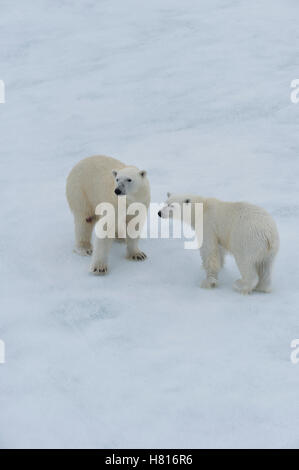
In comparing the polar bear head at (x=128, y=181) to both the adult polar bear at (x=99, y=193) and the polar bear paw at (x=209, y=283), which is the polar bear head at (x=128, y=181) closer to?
the adult polar bear at (x=99, y=193)

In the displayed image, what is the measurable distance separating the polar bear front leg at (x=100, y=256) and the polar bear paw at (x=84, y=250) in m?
0.35

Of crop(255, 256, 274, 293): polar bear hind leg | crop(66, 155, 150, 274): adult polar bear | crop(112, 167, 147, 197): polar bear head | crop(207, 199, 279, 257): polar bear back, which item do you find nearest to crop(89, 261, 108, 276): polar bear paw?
crop(66, 155, 150, 274): adult polar bear

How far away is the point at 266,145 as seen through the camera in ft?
25.3

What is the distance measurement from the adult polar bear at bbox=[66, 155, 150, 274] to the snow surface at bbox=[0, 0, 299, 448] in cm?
15

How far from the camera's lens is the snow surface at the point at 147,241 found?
3684 millimetres

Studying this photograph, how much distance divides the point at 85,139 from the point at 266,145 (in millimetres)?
2228

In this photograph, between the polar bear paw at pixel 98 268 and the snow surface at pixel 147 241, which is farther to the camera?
the polar bear paw at pixel 98 268

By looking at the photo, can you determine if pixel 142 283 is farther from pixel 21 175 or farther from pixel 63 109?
pixel 63 109

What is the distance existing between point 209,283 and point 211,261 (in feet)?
0.55

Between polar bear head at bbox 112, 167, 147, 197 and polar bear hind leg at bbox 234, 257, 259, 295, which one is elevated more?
polar bear head at bbox 112, 167, 147, 197

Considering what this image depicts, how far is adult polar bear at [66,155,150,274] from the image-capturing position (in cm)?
507

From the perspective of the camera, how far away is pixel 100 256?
529cm

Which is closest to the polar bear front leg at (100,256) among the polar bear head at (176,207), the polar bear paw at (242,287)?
the polar bear head at (176,207)

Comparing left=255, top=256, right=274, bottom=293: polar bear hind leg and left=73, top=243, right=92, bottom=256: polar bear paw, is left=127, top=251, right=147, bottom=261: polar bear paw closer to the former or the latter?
left=73, top=243, right=92, bottom=256: polar bear paw
